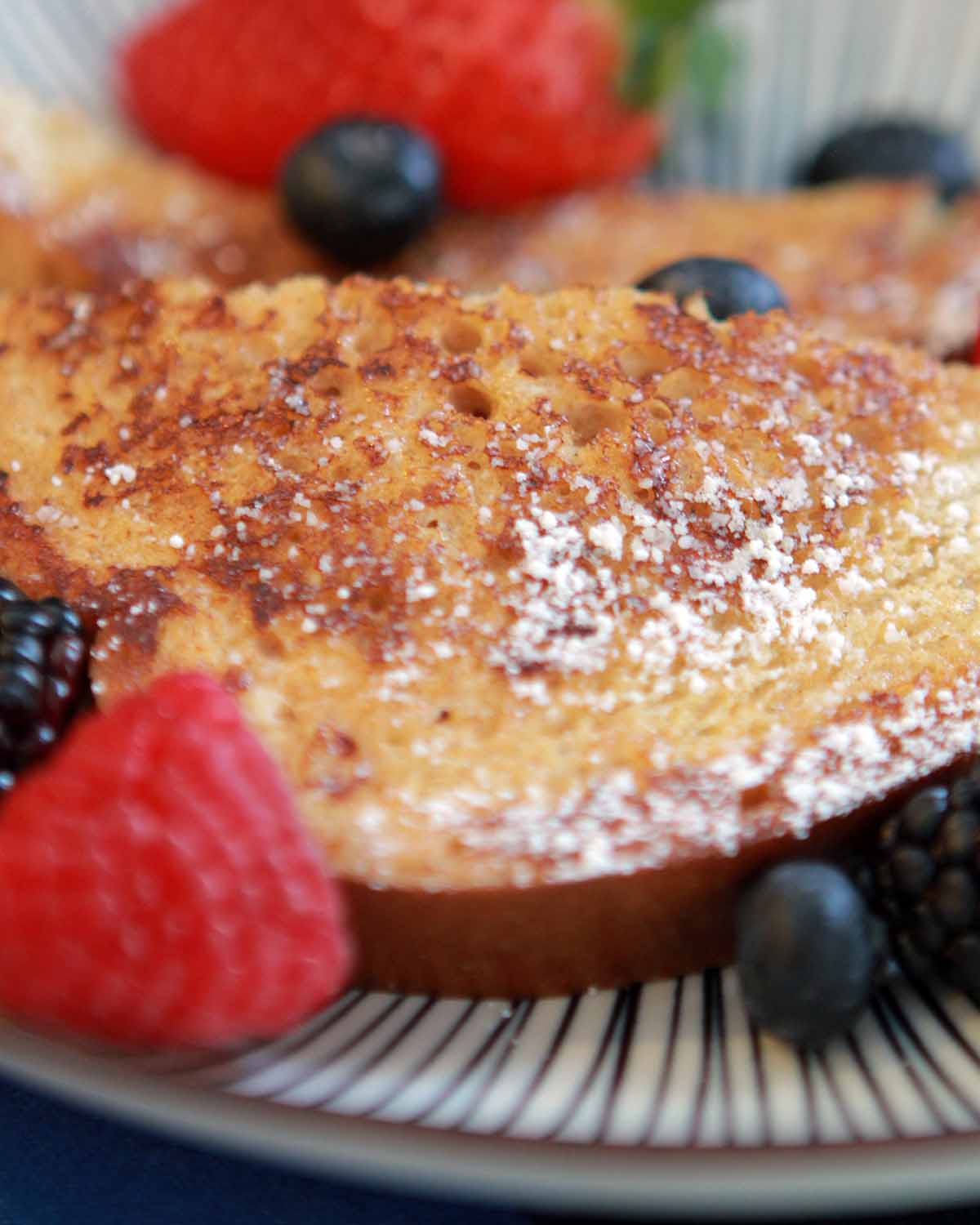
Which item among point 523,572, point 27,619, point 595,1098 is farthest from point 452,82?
point 595,1098

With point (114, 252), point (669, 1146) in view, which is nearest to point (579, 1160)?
point (669, 1146)

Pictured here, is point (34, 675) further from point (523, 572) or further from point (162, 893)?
point (523, 572)

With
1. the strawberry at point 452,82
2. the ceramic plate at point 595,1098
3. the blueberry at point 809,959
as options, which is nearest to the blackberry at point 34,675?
the ceramic plate at point 595,1098

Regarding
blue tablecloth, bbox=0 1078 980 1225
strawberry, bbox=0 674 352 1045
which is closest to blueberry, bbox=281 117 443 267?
strawberry, bbox=0 674 352 1045

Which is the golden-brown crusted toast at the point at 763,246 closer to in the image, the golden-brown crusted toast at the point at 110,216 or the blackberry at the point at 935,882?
the golden-brown crusted toast at the point at 110,216

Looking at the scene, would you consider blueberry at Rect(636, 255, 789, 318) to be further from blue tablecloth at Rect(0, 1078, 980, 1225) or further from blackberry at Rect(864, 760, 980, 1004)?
blue tablecloth at Rect(0, 1078, 980, 1225)

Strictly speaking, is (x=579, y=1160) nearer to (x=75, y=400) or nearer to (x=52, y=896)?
(x=52, y=896)
